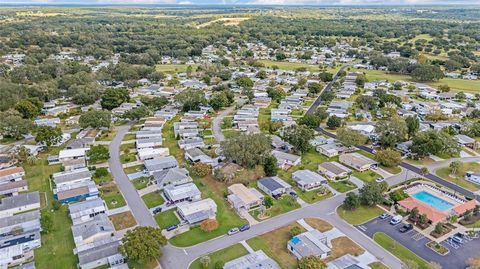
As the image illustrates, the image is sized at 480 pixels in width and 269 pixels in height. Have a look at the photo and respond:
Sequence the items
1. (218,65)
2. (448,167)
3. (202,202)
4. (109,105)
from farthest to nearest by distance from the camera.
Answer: (218,65)
(109,105)
(448,167)
(202,202)

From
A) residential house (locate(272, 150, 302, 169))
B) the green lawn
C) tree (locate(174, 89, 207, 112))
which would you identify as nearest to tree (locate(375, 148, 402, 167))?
residential house (locate(272, 150, 302, 169))

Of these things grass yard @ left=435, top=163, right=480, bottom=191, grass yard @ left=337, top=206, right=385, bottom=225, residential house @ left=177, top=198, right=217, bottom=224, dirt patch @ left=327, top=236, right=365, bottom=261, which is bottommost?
grass yard @ left=435, top=163, right=480, bottom=191

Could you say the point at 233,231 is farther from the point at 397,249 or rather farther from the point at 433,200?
the point at 433,200

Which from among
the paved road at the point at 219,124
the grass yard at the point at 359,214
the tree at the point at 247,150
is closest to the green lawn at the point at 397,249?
the grass yard at the point at 359,214

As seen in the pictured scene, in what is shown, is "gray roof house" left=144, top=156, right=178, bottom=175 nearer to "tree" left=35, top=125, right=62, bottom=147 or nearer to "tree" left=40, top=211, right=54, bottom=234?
"tree" left=40, top=211, right=54, bottom=234

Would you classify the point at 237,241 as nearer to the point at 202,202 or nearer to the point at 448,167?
the point at 202,202

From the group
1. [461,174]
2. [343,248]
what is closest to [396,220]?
[343,248]

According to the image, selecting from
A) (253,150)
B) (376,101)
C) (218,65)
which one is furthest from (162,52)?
(253,150)
